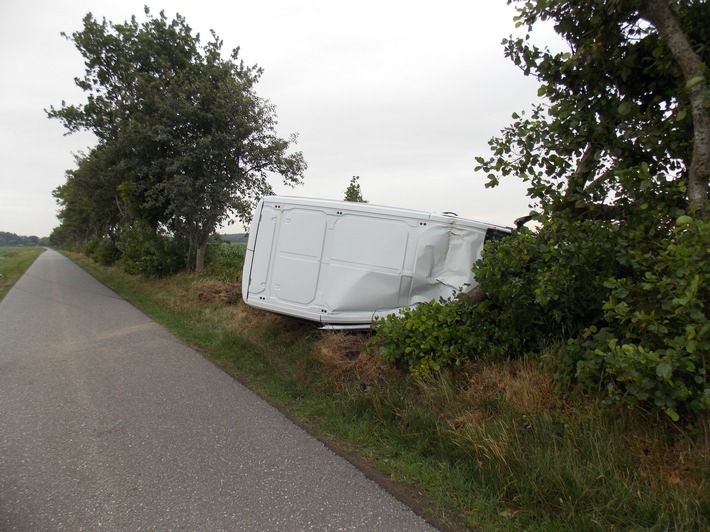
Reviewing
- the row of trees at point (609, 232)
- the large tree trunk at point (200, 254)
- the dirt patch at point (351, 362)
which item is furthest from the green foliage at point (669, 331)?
the large tree trunk at point (200, 254)

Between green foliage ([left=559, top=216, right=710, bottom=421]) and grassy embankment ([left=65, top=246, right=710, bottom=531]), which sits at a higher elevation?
green foliage ([left=559, top=216, right=710, bottom=421])

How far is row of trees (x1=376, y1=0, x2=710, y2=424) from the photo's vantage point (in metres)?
2.64

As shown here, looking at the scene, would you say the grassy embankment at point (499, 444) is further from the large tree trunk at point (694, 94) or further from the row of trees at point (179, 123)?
the row of trees at point (179, 123)

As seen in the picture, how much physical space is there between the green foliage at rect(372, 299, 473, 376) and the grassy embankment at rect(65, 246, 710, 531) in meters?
0.18

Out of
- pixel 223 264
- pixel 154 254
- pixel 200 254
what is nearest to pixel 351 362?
pixel 223 264

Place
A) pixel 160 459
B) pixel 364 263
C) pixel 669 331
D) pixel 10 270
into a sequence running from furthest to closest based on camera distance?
1. pixel 10 270
2. pixel 364 263
3. pixel 160 459
4. pixel 669 331

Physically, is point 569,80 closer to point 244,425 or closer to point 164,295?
point 244,425

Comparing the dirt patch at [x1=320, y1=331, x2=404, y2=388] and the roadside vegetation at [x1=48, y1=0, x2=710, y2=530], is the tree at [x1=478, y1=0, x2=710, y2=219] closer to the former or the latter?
the roadside vegetation at [x1=48, y1=0, x2=710, y2=530]

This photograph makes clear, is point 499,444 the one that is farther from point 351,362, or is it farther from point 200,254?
point 200,254

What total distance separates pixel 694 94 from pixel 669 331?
1696 mm

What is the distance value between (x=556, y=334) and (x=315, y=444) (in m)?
2.69

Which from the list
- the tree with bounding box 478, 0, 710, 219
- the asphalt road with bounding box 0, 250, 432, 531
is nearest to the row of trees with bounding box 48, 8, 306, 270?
the asphalt road with bounding box 0, 250, 432, 531

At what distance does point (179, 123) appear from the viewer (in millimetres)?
13078

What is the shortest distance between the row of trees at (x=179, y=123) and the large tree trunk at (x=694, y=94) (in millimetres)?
11829
